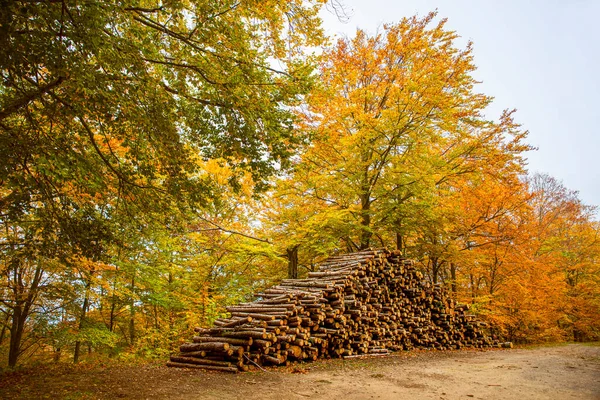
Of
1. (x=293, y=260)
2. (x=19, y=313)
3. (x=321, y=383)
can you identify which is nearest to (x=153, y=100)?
(x=321, y=383)

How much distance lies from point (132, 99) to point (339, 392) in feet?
16.1

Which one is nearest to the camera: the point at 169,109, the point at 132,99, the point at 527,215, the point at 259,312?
the point at 132,99

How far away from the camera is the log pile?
6793 millimetres

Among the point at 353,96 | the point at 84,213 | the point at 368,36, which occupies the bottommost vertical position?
the point at 84,213

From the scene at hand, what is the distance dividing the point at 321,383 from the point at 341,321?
3158 millimetres

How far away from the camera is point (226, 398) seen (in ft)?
15.0

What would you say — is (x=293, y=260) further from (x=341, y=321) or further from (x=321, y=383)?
(x=321, y=383)

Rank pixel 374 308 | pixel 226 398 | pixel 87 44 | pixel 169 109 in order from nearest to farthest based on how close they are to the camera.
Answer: pixel 87 44 < pixel 226 398 < pixel 169 109 < pixel 374 308

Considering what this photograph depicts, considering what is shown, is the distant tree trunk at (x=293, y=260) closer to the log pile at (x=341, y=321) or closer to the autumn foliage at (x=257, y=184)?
the autumn foliage at (x=257, y=184)

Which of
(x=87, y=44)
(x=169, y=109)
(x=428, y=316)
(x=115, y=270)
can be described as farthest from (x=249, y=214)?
(x=87, y=44)

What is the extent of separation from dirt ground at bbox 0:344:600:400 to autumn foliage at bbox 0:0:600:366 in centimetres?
186

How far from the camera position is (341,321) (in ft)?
28.4

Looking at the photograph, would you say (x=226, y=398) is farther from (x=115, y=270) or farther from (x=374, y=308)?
(x=115, y=270)

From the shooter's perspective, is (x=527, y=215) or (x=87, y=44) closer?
(x=87, y=44)
